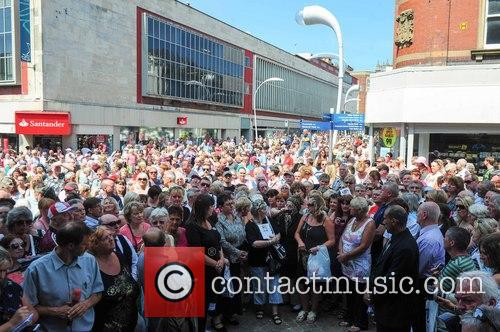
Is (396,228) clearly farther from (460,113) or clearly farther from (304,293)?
(460,113)

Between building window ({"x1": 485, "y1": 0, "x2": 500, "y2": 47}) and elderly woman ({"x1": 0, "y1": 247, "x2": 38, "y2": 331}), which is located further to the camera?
building window ({"x1": 485, "y1": 0, "x2": 500, "y2": 47})

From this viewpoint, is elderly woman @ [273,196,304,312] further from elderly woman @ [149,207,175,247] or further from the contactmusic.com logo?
elderly woman @ [149,207,175,247]

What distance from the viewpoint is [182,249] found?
465 cm

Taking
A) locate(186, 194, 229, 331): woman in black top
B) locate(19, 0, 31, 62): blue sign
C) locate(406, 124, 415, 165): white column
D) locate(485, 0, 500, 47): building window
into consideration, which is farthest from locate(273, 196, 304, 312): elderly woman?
locate(19, 0, 31, 62): blue sign

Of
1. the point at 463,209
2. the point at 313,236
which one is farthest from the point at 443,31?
the point at 313,236

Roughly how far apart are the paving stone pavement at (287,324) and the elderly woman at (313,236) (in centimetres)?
12

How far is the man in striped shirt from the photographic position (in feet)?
12.5

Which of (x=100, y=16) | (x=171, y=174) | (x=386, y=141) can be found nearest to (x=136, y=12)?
(x=100, y=16)

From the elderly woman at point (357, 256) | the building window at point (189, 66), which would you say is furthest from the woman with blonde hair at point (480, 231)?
the building window at point (189, 66)

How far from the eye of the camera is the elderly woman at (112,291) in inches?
144

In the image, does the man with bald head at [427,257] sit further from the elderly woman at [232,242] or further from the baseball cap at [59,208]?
the baseball cap at [59,208]

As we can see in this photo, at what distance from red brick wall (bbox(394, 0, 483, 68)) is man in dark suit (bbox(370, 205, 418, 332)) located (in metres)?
10.8

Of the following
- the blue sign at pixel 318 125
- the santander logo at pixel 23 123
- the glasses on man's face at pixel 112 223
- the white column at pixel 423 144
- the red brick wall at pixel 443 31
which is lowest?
the glasses on man's face at pixel 112 223

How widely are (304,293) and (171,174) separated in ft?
13.4
